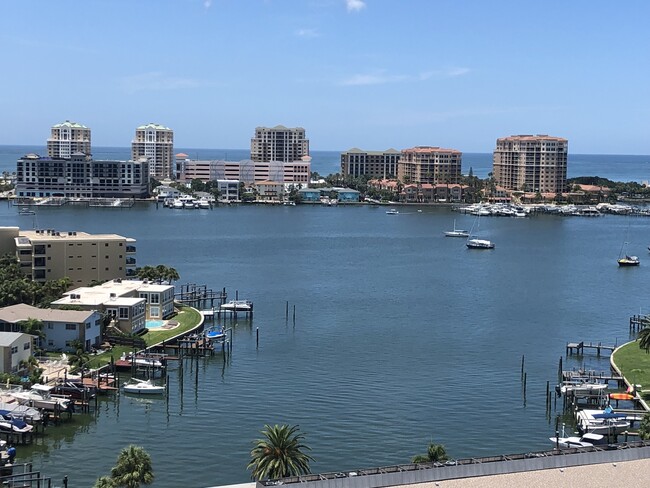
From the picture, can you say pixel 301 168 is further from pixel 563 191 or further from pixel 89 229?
pixel 89 229

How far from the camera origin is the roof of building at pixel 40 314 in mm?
32938

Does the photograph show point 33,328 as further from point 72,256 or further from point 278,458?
point 278,458

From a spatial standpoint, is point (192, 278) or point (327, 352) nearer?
point (327, 352)

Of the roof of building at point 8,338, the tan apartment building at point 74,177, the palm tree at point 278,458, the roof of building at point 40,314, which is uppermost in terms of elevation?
the tan apartment building at point 74,177

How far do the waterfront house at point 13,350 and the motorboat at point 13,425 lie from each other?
4457 millimetres

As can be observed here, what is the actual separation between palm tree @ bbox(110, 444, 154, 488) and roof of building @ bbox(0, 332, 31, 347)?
10.9 meters

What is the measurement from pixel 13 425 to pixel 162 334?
1175 cm

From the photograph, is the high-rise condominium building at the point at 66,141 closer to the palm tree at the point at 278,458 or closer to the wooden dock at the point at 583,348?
the wooden dock at the point at 583,348

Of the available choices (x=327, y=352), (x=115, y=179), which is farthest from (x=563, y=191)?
(x=327, y=352)

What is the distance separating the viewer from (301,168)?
131375mm

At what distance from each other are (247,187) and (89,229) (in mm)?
49191

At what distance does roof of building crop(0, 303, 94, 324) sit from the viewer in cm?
3294

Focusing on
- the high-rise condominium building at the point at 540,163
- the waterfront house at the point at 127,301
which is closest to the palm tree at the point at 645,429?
the waterfront house at the point at 127,301

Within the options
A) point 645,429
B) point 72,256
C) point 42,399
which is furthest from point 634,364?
point 72,256
